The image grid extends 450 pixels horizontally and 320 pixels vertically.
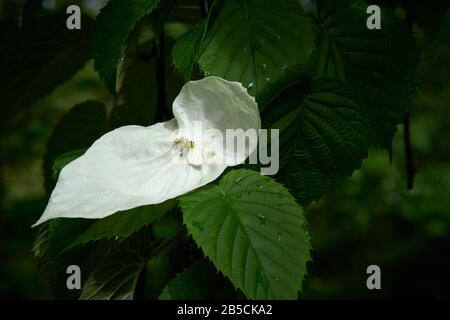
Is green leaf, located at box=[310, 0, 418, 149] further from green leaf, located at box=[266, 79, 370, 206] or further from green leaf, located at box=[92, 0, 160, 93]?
green leaf, located at box=[92, 0, 160, 93]

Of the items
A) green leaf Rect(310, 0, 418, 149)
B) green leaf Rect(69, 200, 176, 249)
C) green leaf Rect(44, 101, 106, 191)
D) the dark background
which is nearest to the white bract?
green leaf Rect(69, 200, 176, 249)

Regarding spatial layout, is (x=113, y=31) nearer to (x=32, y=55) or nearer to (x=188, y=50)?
(x=188, y=50)

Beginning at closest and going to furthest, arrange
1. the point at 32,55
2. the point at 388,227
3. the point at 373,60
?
the point at 373,60
the point at 32,55
the point at 388,227

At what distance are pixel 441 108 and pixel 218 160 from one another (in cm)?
229

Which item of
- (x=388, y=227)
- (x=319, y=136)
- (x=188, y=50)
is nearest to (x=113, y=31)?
(x=188, y=50)

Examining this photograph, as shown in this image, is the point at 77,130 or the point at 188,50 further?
the point at 77,130

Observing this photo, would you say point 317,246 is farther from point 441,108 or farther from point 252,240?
point 252,240

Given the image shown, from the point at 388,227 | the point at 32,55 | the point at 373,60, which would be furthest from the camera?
the point at 388,227

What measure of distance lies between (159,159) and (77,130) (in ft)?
1.06

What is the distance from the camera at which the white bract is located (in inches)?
15.9

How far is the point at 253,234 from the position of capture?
40cm

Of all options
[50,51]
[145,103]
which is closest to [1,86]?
[50,51]

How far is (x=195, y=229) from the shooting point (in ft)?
1.31

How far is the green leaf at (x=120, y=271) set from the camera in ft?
1.83
